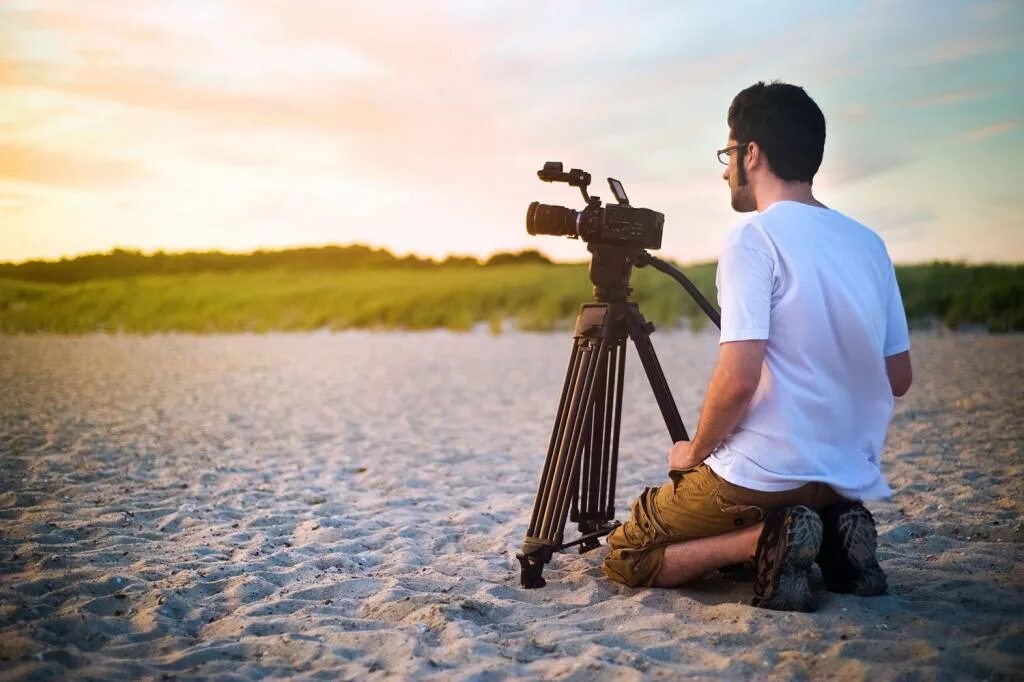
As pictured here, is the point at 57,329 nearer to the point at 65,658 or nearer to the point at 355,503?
the point at 355,503

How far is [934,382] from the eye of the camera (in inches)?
378

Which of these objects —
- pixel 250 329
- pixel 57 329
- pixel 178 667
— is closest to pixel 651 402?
pixel 178 667

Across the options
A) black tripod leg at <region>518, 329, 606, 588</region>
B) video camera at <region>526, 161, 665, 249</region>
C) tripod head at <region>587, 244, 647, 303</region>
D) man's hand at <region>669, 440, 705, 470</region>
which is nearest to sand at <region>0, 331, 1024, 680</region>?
black tripod leg at <region>518, 329, 606, 588</region>

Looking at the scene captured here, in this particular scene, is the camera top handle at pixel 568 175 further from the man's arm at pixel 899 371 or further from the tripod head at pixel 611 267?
the man's arm at pixel 899 371

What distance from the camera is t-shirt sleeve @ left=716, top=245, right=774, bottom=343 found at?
2.60 m

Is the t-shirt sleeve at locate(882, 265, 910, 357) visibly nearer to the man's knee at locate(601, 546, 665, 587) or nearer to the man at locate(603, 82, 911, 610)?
the man at locate(603, 82, 911, 610)

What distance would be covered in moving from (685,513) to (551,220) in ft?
3.75

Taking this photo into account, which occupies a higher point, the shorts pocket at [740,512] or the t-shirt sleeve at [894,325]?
the t-shirt sleeve at [894,325]

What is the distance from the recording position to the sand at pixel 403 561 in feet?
8.68

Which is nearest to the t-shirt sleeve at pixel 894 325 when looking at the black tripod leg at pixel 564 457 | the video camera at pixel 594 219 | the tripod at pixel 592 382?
the tripod at pixel 592 382

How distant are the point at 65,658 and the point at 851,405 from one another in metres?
2.62

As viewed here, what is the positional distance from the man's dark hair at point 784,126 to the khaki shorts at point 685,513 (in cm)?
104

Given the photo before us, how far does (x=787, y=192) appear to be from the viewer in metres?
2.79

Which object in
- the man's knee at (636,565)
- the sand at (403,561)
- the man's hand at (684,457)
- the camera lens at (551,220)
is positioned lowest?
the sand at (403,561)
